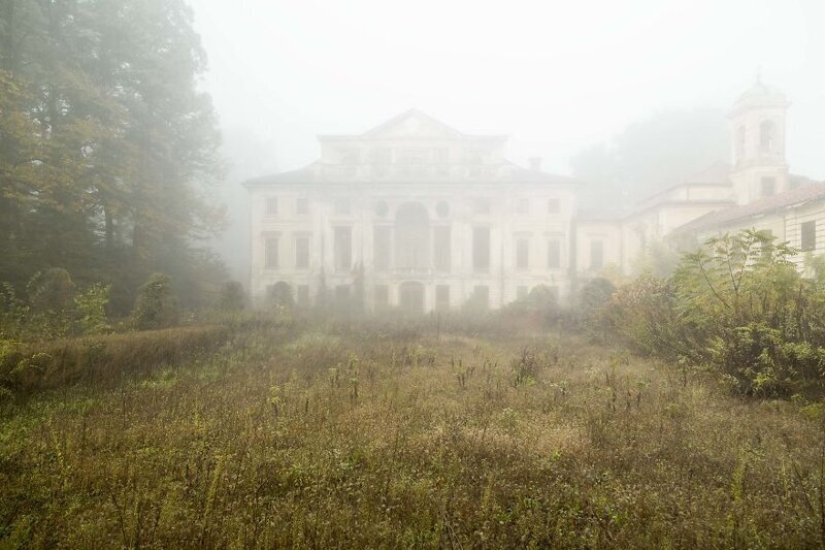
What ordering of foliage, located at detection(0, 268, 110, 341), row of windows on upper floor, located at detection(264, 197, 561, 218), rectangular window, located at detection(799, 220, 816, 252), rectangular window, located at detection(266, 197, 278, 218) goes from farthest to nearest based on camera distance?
rectangular window, located at detection(266, 197, 278, 218) < row of windows on upper floor, located at detection(264, 197, 561, 218) < rectangular window, located at detection(799, 220, 816, 252) < foliage, located at detection(0, 268, 110, 341)

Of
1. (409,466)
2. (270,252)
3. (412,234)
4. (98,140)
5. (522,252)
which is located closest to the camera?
(409,466)

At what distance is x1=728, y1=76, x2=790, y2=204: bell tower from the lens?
30.0 metres

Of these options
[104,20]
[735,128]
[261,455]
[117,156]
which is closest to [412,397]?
[261,455]

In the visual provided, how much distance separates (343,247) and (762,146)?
31545 mm

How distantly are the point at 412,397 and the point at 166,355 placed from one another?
6504 millimetres

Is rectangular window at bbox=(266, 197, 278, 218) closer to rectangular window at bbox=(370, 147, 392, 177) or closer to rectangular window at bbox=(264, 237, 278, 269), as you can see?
rectangular window at bbox=(264, 237, 278, 269)

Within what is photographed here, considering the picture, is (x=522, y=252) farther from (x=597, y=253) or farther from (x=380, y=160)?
(x=380, y=160)

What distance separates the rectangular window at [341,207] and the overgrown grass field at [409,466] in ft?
86.7

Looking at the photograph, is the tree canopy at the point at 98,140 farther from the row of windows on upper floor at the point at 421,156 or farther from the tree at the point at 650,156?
the tree at the point at 650,156

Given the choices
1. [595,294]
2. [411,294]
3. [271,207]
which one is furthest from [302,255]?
[595,294]

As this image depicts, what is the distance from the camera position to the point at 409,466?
4.77 metres

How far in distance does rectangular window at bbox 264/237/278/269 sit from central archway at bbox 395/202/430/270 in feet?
31.7

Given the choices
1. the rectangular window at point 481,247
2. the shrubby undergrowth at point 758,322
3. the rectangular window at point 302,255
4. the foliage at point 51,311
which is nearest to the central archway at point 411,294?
the rectangular window at point 481,247

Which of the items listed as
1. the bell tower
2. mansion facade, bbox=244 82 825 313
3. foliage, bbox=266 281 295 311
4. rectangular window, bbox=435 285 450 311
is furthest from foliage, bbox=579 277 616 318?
the bell tower
